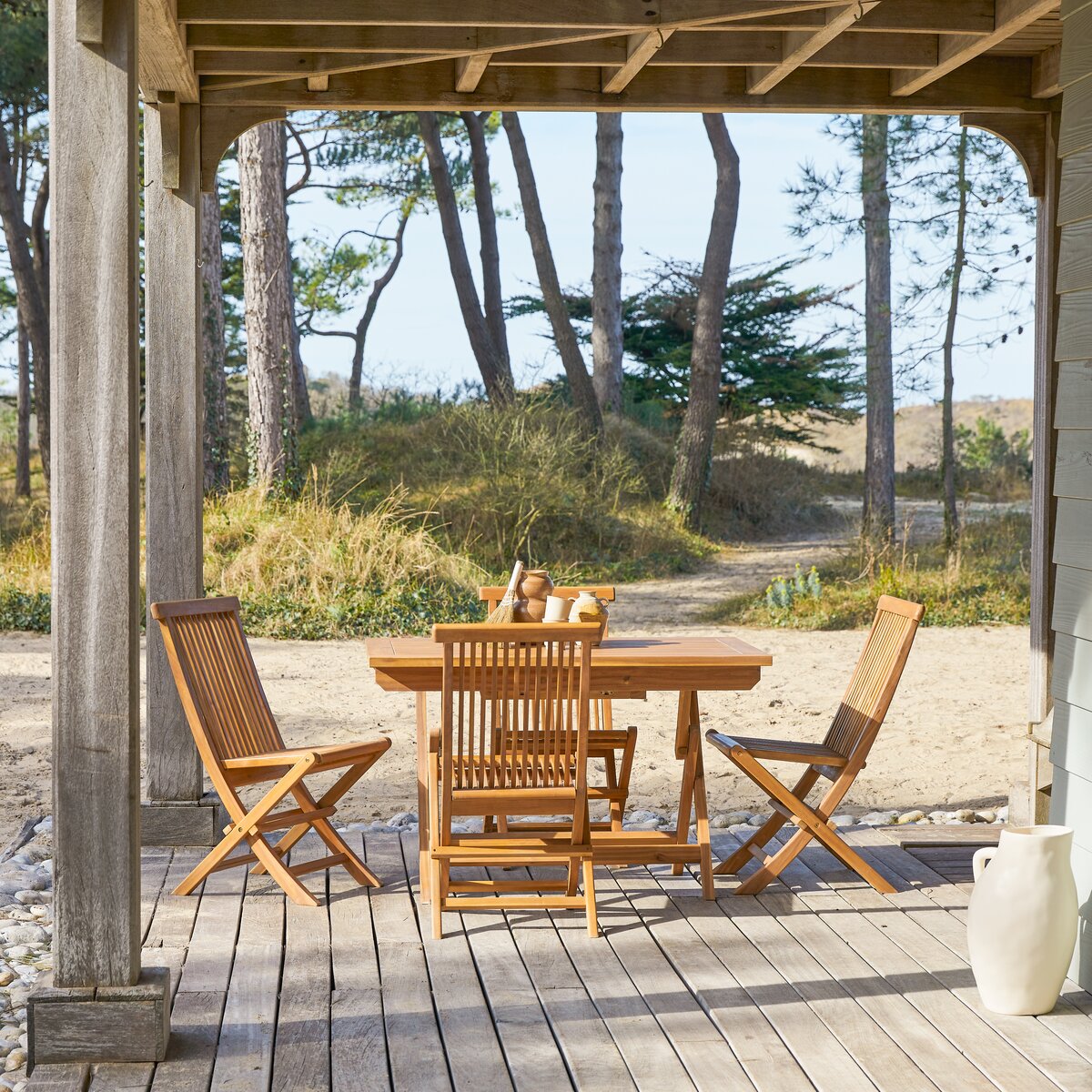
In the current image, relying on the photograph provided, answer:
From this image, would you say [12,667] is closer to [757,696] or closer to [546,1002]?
[757,696]

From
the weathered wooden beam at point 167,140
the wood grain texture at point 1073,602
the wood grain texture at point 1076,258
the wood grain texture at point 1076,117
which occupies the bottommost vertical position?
the wood grain texture at point 1073,602

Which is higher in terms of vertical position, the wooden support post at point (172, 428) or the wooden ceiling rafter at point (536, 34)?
the wooden ceiling rafter at point (536, 34)

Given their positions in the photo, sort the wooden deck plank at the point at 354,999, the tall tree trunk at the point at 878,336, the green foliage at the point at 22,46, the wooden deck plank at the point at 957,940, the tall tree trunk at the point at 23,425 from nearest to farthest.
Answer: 1. the wooden deck plank at the point at 354,999
2. the wooden deck plank at the point at 957,940
3. the tall tree trunk at the point at 878,336
4. the green foliage at the point at 22,46
5. the tall tree trunk at the point at 23,425

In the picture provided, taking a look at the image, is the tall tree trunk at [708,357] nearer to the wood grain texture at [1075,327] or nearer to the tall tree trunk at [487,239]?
the tall tree trunk at [487,239]

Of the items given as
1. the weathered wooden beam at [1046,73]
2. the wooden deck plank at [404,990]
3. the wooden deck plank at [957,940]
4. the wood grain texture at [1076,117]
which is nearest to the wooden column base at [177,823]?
the wooden deck plank at [404,990]

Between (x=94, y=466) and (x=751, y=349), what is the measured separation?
19.1 meters

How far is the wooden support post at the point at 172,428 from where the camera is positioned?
4.95 metres

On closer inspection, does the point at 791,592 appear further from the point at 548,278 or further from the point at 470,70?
the point at 548,278

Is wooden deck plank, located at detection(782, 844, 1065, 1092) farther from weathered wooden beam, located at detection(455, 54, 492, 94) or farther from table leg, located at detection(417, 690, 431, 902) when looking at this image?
weathered wooden beam, located at detection(455, 54, 492, 94)

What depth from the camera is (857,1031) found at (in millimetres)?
3330

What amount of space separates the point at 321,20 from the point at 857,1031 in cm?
350

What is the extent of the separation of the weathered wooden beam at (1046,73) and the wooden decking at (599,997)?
3.01m

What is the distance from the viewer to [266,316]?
13172mm

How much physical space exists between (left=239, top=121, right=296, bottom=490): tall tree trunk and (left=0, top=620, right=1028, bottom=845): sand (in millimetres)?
2873
